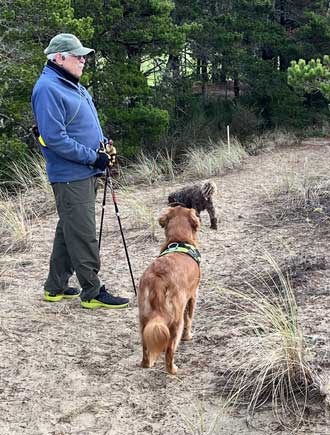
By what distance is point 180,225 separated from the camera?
452 cm

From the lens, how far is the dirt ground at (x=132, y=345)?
338cm

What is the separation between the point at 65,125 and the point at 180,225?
1140 mm

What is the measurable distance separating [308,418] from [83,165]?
2467 mm

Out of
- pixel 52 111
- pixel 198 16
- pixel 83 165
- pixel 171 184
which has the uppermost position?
pixel 198 16

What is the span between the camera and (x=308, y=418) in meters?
3.25

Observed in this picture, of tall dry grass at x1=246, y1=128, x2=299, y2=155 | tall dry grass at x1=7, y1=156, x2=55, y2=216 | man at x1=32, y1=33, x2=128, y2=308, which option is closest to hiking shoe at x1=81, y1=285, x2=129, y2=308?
man at x1=32, y1=33, x2=128, y2=308

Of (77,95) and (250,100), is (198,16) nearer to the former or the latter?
(250,100)

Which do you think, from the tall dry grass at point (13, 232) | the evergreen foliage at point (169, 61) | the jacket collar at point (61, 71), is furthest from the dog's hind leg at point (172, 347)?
the evergreen foliage at point (169, 61)

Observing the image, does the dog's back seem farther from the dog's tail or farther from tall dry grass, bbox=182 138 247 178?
tall dry grass, bbox=182 138 247 178

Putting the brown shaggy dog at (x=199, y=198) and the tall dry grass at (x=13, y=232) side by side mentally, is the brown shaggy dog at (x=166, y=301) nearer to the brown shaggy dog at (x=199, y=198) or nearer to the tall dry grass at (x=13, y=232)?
the brown shaggy dog at (x=199, y=198)

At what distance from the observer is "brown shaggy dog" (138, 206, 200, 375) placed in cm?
361

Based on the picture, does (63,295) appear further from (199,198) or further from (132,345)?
(199,198)

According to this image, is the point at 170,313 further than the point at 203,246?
No

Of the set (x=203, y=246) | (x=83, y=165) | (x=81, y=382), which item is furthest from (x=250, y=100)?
(x=81, y=382)
